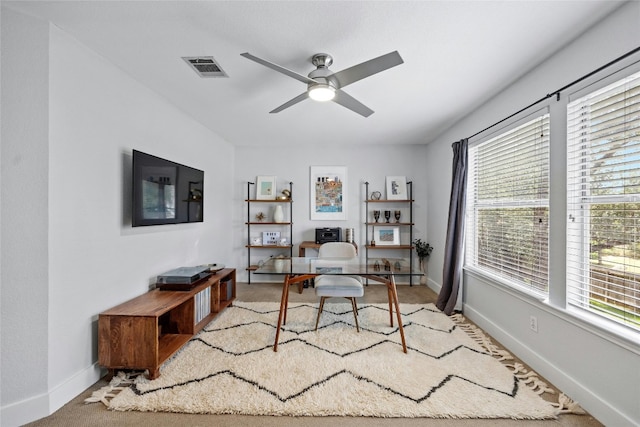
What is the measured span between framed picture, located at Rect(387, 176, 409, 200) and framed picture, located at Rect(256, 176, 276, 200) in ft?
6.36

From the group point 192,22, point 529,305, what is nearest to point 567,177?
point 529,305

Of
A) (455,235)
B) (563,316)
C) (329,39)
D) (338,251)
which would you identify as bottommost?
(563,316)

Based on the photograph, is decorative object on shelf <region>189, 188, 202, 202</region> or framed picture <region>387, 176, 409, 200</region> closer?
decorative object on shelf <region>189, 188, 202, 202</region>

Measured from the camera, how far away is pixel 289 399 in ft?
5.82

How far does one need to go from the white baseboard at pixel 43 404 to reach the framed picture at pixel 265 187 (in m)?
3.18

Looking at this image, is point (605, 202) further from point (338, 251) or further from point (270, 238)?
point (270, 238)

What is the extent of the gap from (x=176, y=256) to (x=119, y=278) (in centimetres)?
83

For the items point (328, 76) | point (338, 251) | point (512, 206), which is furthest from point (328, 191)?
point (328, 76)

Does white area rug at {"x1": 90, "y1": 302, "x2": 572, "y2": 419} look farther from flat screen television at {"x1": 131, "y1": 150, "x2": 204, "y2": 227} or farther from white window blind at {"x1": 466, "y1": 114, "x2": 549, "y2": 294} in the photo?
flat screen television at {"x1": 131, "y1": 150, "x2": 204, "y2": 227}

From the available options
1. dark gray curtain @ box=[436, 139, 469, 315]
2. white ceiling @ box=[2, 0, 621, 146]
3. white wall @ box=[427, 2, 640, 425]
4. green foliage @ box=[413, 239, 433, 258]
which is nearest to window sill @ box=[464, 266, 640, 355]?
white wall @ box=[427, 2, 640, 425]

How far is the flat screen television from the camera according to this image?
7.52ft

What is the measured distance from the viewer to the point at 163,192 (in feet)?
8.60

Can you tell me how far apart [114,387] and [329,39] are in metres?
2.75

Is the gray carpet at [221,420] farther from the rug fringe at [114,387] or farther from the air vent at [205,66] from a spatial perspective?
the air vent at [205,66]
